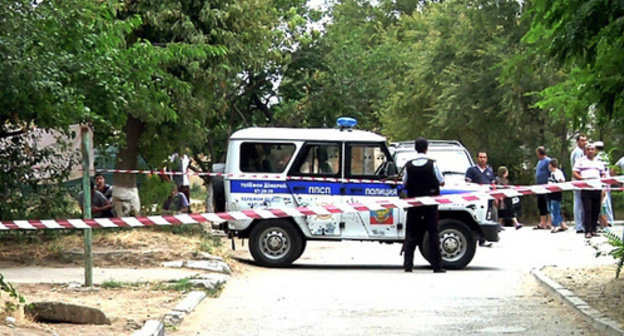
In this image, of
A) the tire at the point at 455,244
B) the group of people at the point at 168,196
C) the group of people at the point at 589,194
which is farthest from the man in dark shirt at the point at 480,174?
the group of people at the point at 168,196

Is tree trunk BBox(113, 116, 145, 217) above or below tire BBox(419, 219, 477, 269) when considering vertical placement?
above

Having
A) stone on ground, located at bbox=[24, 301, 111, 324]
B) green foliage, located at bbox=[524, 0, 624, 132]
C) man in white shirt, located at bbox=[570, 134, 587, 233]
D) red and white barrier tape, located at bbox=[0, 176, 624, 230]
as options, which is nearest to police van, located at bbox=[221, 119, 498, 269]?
red and white barrier tape, located at bbox=[0, 176, 624, 230]

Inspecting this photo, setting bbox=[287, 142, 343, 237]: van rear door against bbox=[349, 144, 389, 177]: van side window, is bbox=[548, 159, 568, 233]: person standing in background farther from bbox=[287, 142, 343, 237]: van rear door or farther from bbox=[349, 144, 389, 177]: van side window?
bbox=[287, 142, 343, 237]: van rear door

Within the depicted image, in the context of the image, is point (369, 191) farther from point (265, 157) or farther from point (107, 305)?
point (107, 305)

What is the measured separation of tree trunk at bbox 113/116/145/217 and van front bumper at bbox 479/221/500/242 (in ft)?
20.8

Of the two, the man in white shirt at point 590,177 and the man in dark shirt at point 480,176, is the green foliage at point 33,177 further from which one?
the man in white shirt at point 590,177

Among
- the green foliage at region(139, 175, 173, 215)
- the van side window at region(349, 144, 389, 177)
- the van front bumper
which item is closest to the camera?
the van front bumper

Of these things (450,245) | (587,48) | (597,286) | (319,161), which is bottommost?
(597,286)

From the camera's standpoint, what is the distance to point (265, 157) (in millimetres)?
17188

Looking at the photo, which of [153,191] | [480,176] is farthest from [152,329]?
[153,191]

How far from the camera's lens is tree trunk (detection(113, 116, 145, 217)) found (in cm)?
1986

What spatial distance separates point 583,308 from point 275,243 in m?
6.76

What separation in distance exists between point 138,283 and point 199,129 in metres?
7.65

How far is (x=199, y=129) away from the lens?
68.3 ft
